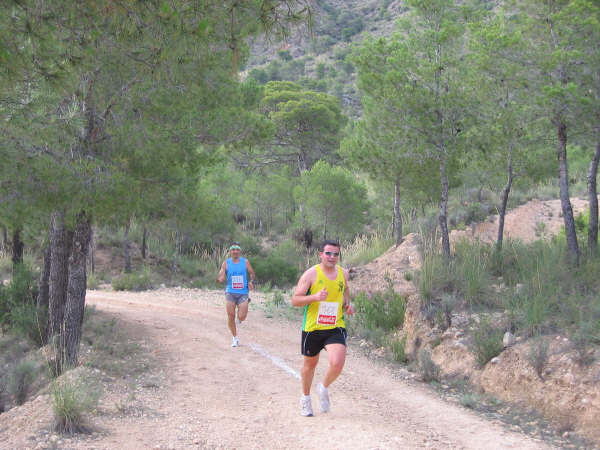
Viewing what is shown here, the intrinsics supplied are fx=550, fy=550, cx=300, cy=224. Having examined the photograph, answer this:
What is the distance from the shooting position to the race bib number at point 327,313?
5449 millimetres

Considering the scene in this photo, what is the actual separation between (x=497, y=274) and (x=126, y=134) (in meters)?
7.51

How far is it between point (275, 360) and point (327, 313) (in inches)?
126

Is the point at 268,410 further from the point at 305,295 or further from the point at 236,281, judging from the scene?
the point at 236,281

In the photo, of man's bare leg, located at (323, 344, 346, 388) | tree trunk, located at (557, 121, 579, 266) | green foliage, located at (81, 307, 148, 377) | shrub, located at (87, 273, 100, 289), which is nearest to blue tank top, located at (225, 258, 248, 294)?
green foliage, located at (81, 307, 148, 377)

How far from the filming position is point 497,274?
10984 mm

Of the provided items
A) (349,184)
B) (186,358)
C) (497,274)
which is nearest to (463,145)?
(497,274)

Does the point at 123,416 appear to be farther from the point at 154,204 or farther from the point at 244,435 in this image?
the point at 154,204

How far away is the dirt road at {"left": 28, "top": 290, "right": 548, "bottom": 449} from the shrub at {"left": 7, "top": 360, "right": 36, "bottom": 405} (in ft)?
5.76

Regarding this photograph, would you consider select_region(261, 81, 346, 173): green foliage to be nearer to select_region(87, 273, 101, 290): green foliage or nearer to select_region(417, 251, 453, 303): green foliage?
select_region(87, 273, 101, 290): green foliage

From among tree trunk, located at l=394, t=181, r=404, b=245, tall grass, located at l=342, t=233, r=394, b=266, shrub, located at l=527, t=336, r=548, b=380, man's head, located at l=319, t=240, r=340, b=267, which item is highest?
tree trunk, located at l=394, t=181, r=404, b=245

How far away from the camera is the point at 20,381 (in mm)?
7094

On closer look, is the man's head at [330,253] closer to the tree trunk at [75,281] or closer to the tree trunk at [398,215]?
the tree trunk at [75,281]

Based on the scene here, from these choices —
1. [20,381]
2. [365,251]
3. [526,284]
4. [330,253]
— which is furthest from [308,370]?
[365,251]

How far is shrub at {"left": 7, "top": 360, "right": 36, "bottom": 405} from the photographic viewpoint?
7.04 metres
